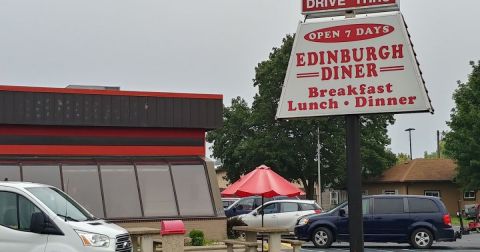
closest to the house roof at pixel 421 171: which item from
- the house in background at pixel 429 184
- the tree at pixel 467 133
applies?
the house in background at pixel 429 184

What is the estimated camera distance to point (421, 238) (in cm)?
2216

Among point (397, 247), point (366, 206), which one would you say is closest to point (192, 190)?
point (366, 206)

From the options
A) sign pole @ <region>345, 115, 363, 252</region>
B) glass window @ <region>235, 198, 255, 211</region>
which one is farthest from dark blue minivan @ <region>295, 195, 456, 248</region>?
sign pole @ <region>345, 115, 363, 252</region>

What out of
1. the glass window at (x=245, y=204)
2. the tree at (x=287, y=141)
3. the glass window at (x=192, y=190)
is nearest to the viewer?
the glass window at (x=192, y=190)

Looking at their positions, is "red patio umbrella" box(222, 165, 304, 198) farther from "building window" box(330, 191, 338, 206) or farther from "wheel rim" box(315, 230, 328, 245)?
"building window" box(330, 191, 338, 206)

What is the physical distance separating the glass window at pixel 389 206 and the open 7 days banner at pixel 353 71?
48.1 feet

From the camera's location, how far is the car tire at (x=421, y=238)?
870 inches

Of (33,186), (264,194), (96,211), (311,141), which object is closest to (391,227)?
(264,194)

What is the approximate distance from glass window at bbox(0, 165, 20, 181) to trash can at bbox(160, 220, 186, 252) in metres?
7.29

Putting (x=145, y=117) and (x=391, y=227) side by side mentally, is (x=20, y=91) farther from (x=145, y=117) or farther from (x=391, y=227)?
(x=391, y=227)

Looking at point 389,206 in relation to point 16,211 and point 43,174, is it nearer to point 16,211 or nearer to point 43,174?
point 43,174

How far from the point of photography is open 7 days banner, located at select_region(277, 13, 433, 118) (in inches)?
326

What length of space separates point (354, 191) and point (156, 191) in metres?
12.5

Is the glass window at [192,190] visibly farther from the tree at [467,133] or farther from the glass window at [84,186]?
the tree at [467,133]
